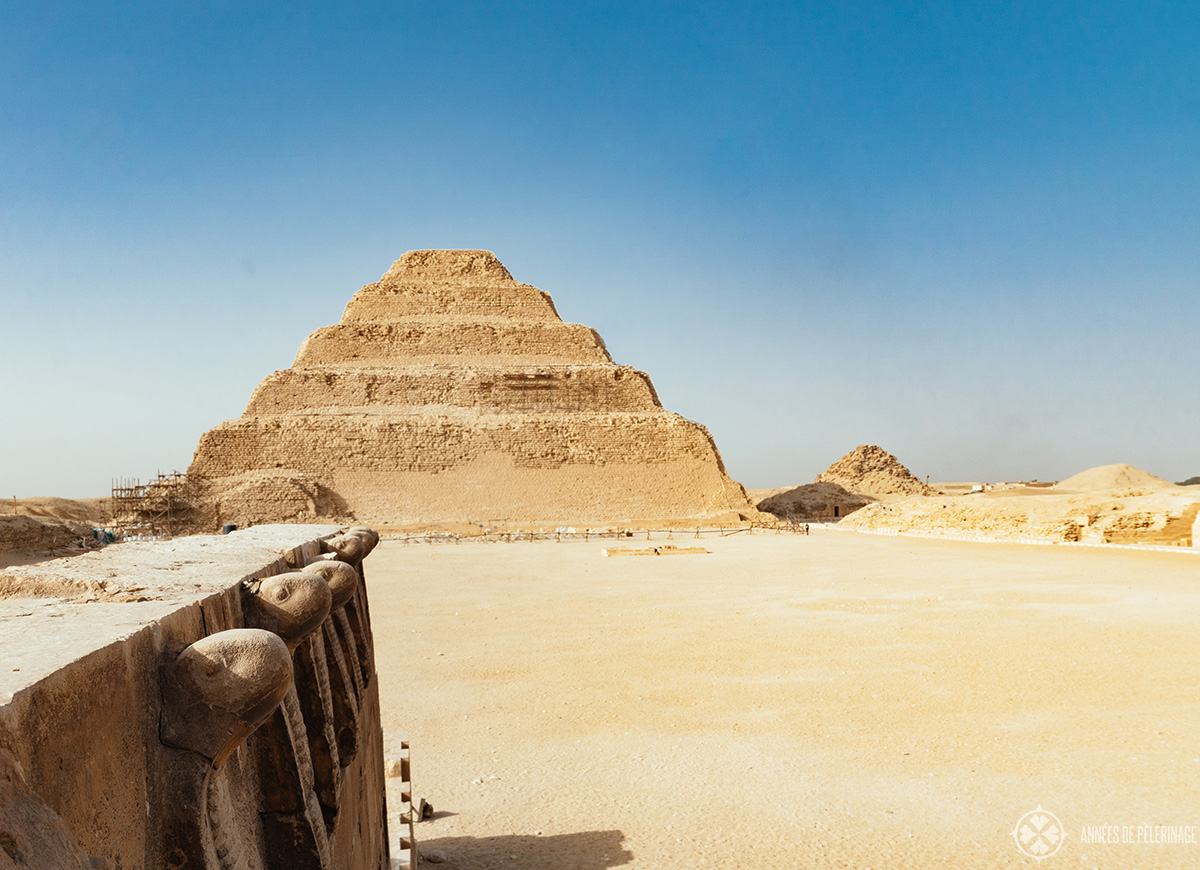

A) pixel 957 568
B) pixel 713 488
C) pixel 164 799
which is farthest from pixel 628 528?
pixel 164 799

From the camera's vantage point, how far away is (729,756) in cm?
589

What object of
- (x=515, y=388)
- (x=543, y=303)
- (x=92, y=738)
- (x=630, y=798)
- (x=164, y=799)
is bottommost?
(x=630, y=798)

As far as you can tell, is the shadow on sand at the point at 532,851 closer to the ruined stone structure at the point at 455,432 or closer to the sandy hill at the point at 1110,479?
the ruined stone structure at the point at 455,432

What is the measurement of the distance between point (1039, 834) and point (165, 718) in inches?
197

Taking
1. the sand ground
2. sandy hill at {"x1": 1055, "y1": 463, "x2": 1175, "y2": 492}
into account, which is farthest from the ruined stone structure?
sandy hill at {"x1": 1055, "y1": 463, "x2": 1175, "y2": 492}

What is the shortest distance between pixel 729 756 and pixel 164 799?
5.30 m

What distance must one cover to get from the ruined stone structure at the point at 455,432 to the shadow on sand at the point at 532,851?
1327 inches

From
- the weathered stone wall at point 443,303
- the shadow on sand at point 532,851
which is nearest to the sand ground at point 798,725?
the shadow on sand at point 532,851

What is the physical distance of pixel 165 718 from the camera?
114 cm

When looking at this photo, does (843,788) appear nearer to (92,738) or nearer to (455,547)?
(92,738)

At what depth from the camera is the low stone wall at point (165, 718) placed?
34.0 inches

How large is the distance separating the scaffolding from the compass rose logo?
36.7 meters

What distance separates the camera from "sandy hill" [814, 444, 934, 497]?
188 feet

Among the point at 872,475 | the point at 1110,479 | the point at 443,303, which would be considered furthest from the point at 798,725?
the point at 1110,479
